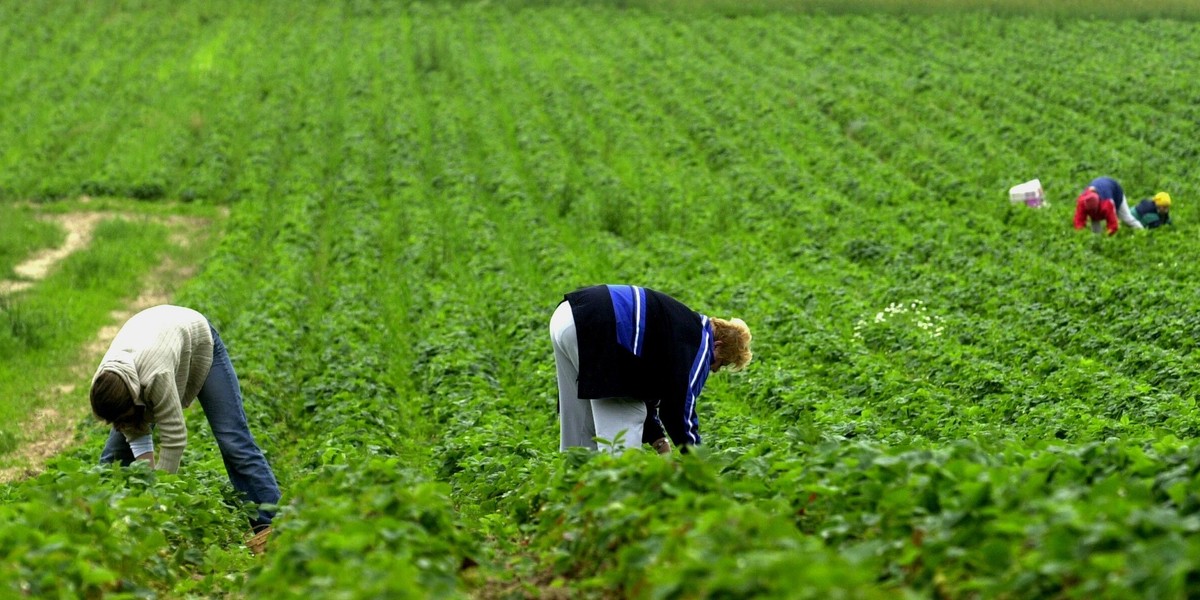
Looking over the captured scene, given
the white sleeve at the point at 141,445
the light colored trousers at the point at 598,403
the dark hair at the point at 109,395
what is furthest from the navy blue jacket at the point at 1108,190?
the dark hair at the point at 109,395

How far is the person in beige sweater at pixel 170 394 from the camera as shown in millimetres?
6234

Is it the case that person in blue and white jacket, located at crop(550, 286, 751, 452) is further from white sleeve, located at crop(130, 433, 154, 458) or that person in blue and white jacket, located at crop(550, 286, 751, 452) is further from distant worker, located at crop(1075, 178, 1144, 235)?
distant worker, located at crop(1075, 178, 1144, 235)

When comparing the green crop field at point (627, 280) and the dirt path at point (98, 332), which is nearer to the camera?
the green crop field at point (627, 280)

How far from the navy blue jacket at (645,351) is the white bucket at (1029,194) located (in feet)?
41.0

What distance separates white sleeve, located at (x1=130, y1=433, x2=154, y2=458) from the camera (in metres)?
6.59

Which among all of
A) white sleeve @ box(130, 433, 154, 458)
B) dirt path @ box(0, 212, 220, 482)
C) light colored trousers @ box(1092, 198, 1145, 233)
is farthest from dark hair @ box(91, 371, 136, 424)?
light colored trousers @ box(1092, 198, 1145, 233)

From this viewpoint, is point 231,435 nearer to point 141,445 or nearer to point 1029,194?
point 141,445

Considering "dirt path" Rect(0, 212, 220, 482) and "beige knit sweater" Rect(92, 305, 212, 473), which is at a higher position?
"beige knit sweater" Rect(92, 305, 212, 473)

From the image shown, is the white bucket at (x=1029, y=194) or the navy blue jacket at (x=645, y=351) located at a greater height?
the navy blue jacket at (x=645, y=351)

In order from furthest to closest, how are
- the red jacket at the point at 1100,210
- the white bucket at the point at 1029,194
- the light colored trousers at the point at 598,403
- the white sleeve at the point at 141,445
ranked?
the white bucket at the point at 1029,194, the red jacket at the point at 1100,210, the white sleeve at the point at 141,445, the light colored trousers at the point at 598,403

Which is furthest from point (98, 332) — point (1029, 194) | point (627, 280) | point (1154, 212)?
point (1154, 212)

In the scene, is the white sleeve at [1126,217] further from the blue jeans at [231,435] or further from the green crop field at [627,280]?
the blue jeans at [231,435]

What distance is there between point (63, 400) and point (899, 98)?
64.3 feet

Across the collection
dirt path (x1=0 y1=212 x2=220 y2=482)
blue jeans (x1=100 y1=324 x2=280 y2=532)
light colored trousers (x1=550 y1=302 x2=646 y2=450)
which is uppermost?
light colored trousers (x1=550 y1=302 x2=646 y2=450)
